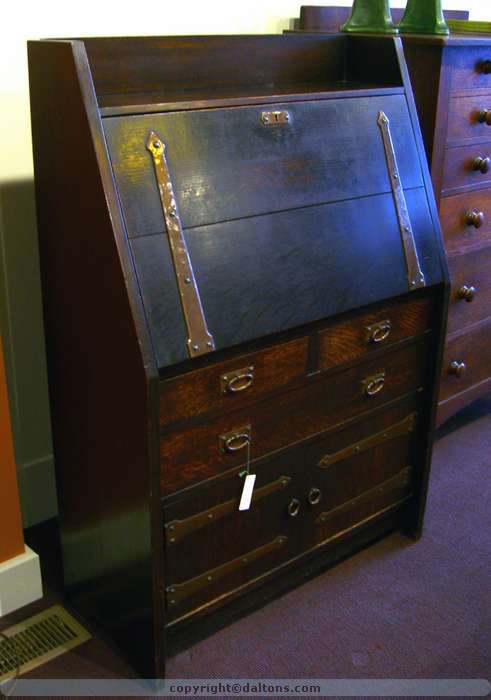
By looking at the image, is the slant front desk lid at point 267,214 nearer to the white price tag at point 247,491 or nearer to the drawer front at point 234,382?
the drawer front at point 234,382

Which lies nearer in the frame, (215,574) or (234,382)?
(234,382)

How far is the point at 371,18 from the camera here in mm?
2156

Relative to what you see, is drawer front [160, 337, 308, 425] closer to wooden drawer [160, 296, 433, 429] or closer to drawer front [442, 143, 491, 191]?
wooden drawer [160, 296, 433, 429]

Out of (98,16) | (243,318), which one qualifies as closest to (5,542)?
(243,318)

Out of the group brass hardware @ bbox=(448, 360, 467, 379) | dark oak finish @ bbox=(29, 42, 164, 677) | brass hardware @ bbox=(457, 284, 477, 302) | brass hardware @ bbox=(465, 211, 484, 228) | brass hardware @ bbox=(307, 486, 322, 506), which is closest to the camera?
dark oak finish @ bbox=(29, 42, 164, 677)

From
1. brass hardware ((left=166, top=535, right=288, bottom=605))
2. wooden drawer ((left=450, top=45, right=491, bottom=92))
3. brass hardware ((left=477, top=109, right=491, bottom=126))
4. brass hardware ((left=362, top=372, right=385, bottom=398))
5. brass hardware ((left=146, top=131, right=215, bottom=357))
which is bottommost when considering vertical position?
brass hardware ((left=166, top=535, right=288, bottom=605))

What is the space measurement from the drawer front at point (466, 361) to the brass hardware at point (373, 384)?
0.62 meters

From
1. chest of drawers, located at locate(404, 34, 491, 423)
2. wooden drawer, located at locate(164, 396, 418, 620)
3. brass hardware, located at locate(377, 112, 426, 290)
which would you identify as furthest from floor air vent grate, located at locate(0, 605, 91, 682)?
chest of drawers, located at locate(404, 34, 491, 423)

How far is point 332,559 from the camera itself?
7.00ft

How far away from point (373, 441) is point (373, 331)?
1.07 ft

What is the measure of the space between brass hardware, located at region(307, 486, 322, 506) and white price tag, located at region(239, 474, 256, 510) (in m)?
0.24

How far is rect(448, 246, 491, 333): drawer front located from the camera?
95.3 inches

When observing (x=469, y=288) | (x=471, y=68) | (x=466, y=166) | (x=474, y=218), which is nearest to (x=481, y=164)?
(x=466, y=166)

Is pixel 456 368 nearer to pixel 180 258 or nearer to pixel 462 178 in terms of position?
pixel 462 178
